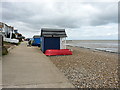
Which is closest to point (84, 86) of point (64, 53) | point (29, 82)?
point (29, 82)

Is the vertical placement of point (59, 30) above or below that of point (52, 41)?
above

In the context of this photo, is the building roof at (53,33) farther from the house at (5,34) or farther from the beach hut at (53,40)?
the house at (5,34)

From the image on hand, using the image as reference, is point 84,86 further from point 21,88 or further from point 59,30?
point 59,30

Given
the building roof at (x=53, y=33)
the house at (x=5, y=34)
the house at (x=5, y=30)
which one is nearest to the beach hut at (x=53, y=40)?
the building roof at (x=53, y=33)

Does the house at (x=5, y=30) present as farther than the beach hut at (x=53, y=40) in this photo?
Yes

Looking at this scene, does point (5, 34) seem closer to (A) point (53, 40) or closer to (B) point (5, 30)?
(B) point (5, 30)

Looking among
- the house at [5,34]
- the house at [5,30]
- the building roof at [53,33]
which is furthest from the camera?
Answer: the house at [5,30]

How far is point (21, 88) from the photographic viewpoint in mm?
4102

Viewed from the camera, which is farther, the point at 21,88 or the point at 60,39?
the point at 60,39

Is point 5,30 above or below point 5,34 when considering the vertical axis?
above

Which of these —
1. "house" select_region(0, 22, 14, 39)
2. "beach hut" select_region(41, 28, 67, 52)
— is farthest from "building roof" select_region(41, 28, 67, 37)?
"house" select_region(0, 22, 14, 39)

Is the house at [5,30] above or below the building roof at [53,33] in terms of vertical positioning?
above

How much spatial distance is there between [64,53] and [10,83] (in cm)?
899

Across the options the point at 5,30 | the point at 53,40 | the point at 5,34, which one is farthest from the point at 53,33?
the point at 5,30
